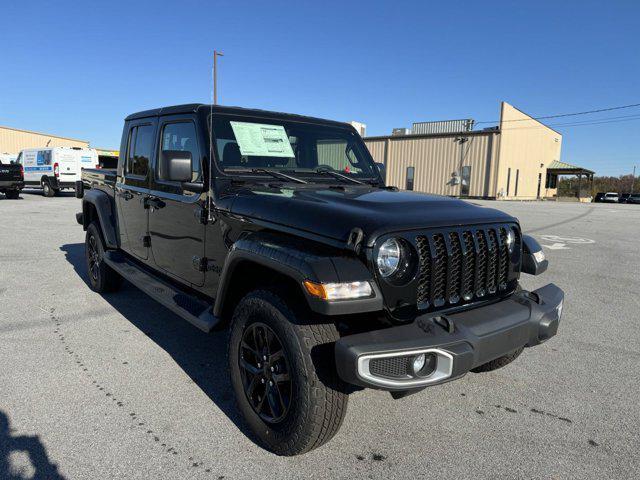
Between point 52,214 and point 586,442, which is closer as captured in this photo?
point 586,442

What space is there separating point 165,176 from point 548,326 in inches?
96.4

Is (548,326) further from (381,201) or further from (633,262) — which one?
(633,262)

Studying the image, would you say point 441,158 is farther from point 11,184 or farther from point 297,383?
point 297,383

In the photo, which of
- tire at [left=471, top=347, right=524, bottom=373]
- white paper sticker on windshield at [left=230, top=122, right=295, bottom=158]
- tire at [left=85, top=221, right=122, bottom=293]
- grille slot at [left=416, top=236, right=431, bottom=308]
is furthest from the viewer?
tire at [left=85, top=221, right=122, bottom=293]

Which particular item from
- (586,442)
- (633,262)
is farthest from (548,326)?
(633,262)

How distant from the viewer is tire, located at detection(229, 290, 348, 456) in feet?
7.04

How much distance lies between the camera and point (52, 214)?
531 inches

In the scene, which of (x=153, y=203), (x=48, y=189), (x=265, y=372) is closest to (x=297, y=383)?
(x=265, y=372)

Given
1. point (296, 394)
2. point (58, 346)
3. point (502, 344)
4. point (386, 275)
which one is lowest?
point (58, 346)

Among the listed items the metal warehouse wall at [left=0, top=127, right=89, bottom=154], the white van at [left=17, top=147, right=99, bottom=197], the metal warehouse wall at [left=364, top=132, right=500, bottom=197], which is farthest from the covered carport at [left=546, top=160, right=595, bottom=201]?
the metal warehouse wall at [left=0, top=127, right=89, bottom=154]

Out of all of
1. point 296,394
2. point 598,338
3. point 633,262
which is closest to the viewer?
point 296,394

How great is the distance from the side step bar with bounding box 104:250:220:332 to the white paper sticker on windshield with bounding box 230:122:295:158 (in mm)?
1121

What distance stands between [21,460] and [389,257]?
2.08 metres

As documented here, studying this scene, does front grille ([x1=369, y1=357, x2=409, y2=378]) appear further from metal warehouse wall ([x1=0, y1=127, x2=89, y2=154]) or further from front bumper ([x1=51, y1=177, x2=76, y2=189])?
metal warehouse wall ([x1=0, y1=127, x2=89, y2=154])
